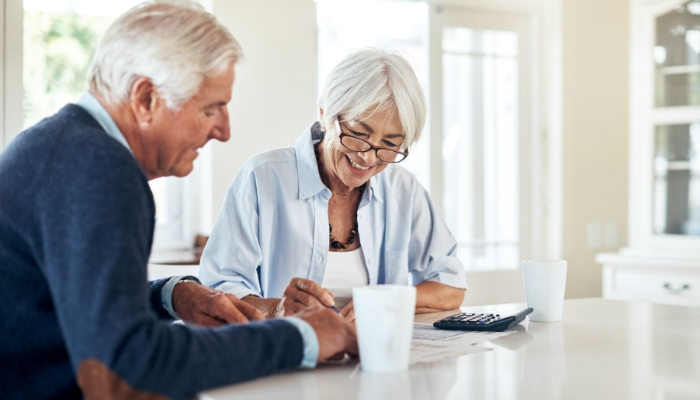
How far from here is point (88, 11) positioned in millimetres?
2945

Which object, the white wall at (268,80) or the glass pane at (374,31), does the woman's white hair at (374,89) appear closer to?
the white wall at (268,80)

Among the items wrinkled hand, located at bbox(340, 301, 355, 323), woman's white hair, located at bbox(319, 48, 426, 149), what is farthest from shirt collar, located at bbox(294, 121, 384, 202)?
wrinkled hand, located at bbox(340, 301, 355, 323)

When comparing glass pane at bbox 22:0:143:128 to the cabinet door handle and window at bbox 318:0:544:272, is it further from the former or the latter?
the cabinet door handle

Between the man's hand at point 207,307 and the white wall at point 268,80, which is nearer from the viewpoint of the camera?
the man's hand at point 207,307

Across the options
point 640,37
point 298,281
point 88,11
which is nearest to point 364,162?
point 298,281

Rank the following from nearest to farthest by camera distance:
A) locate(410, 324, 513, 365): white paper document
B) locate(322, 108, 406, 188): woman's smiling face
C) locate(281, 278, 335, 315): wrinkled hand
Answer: locate(410, 324, 513, 365): white paper document < locate(281, 278, 335, 315): wrinkled hand < locate(322, 108, 406, 188): woman's smiling face

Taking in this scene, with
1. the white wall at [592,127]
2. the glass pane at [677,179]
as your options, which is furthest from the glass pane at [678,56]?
the white wall at [592,127]

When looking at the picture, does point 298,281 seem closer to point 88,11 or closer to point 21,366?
point 21,366

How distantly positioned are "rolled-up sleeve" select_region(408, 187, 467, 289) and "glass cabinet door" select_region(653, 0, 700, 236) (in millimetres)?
1882

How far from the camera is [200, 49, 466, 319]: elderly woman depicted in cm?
160

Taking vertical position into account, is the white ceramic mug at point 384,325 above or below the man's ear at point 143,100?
below

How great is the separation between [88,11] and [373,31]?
4.40ft

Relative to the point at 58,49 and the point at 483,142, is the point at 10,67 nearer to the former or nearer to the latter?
the point at 58,49

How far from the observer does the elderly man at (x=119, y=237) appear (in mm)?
749
